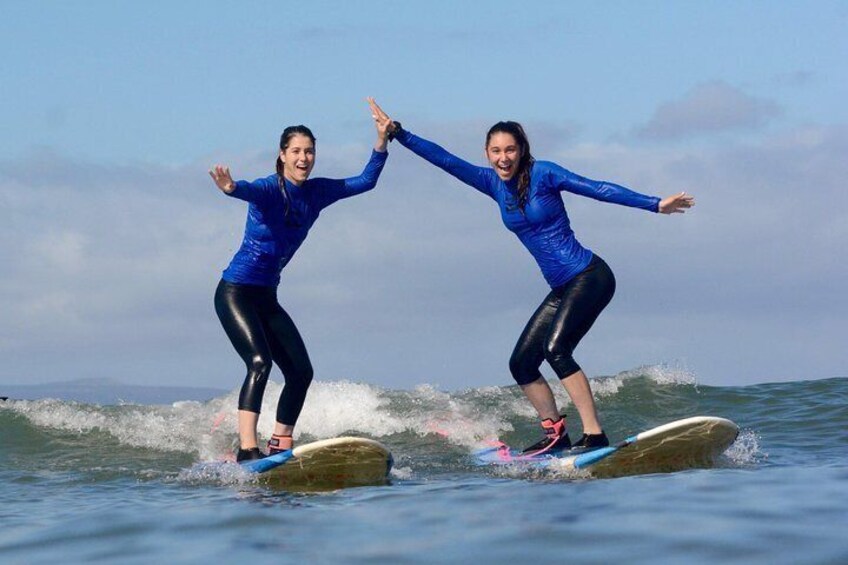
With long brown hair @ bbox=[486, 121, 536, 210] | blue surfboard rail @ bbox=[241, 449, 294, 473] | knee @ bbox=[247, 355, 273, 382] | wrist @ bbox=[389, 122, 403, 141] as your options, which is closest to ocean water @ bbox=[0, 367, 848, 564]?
blue surfboard rail @ bbox=[241, 449, 294, 473]

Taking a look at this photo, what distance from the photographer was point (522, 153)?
10.3 meters

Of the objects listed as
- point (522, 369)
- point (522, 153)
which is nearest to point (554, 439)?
point (522, 369)

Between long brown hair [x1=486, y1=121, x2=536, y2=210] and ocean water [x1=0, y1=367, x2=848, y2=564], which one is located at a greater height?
long brown hair [x1=486, y1=121, x2=536, y2=210]

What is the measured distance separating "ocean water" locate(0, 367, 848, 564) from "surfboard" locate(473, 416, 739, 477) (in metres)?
0.19

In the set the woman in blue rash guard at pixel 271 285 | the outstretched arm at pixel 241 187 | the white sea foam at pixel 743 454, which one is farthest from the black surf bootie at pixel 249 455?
the white sea foam at pixel 743 454

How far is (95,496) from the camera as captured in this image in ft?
32.7

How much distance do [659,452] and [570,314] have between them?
4.47 feet

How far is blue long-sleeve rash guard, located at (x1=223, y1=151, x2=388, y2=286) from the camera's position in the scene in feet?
33.6

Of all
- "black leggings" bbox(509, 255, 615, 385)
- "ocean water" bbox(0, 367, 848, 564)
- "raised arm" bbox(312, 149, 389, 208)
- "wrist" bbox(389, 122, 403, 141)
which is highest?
"wrist" bbox(389, 122, 403, 141)

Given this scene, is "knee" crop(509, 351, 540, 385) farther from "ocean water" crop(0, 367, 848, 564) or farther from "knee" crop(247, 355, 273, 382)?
"knee" crop(247, 355, 273, 382)

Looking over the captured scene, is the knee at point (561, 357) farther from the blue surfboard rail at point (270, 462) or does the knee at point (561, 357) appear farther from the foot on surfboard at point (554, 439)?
the blue surfboard rail at point (270, 462)

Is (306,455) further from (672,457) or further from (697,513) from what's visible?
(697,513)

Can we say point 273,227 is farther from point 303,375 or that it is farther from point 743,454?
point 743,454

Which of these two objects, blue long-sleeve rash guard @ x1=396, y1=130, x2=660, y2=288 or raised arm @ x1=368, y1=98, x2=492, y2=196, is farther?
raised arm @ x1=368, y1=98, x2=492, y2=196
